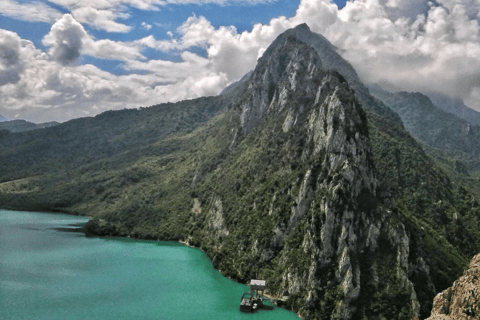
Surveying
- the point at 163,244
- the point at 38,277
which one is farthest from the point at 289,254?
the point at 163,244

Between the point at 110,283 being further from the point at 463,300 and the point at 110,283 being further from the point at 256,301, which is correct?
the point at 463,300

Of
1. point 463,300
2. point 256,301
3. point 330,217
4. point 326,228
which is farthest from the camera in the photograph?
point 330,217

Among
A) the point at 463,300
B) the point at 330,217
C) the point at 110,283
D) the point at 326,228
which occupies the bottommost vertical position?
the point at 110,283

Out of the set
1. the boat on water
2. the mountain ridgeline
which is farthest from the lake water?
the mountain ridgeline

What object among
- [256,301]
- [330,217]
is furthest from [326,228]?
[256,301]

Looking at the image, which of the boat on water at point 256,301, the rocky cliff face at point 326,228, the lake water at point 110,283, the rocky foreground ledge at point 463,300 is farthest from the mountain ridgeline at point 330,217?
the rocky foreground ledge at point 463,300

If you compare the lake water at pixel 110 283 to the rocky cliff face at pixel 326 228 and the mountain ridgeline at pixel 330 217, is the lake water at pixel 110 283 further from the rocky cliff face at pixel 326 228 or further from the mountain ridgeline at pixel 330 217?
the mountain ridgeline at pixel 330 217

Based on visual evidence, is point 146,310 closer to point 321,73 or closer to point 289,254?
point 289,254
